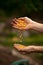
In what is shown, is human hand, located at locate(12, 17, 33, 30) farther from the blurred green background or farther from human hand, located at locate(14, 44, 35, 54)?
the blurred green background

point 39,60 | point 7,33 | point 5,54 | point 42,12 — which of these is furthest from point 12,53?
point 42,12

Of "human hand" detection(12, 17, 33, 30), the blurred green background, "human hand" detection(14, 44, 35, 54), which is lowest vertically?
"human hand" detection(14, 44, 35, 54)

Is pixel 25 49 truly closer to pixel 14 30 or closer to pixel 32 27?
pixel 32 27

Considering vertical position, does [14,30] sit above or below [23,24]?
above

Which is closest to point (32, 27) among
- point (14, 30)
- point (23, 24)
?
point (23, 24)

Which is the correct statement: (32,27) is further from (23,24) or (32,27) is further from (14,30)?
(14,30)

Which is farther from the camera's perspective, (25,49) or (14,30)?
(14,30)

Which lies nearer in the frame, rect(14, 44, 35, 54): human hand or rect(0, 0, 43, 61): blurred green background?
rect(14, 44, 35, 54): human hand

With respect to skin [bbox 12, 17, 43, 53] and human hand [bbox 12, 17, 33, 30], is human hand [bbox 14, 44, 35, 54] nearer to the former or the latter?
skin [bbox 12, 17, 43, 53]

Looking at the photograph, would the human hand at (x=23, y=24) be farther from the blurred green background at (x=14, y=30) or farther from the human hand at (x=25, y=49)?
the blurred green background at (x=14, y=30)

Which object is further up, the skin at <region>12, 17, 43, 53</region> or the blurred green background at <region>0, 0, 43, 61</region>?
the blurred green background at <region>0, 0, 43, 61</region>

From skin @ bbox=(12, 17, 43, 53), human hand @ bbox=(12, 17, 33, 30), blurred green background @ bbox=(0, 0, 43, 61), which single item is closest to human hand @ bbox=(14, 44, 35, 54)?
skin @ bbox=(12, 17, 43, 53)
